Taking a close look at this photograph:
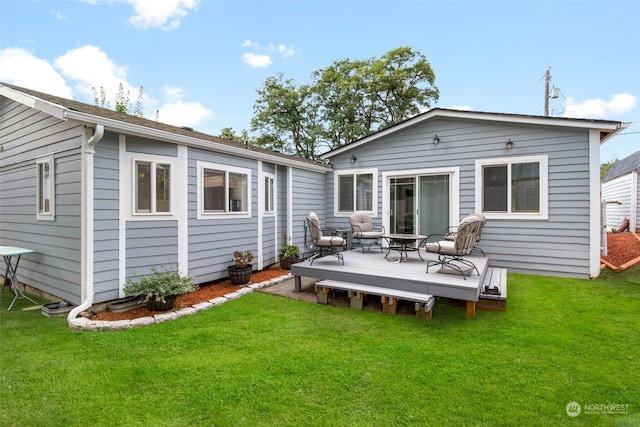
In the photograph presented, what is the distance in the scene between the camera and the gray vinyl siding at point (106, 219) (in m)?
4.18

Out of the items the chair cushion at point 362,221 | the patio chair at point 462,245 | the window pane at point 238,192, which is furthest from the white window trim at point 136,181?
the patio chair at point 462,245

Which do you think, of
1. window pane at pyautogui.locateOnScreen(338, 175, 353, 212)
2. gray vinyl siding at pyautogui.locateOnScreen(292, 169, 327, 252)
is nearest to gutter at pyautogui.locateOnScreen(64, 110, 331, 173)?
gray vinyl siding at pyautogui.locateOnScreen(292, 169, 327, 252)

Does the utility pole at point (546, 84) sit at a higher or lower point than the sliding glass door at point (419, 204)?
higher

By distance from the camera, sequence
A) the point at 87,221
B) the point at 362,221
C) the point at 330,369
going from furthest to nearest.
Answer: the point at 362,221 → the point at 87,221 → the point at 330,369

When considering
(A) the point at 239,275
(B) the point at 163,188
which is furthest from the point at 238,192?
(A) the point at 239,275

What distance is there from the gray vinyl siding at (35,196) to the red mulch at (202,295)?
0.75 metres

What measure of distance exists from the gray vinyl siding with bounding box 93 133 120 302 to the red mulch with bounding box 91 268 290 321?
333 millimetres

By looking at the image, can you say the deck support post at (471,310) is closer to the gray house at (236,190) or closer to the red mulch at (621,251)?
the gray house at (236,190)

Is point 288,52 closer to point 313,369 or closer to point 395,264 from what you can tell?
point 395,264

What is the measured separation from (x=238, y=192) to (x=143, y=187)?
1.90 m

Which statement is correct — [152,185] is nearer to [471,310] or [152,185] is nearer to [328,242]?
[328,242]

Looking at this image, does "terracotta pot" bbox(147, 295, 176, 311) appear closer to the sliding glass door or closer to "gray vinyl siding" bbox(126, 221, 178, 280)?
"gray vinyl siding" bbox(126, 221, 178, 280)

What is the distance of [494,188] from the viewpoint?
659 cm

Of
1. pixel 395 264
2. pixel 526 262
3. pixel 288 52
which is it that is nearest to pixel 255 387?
pixel 395 264
